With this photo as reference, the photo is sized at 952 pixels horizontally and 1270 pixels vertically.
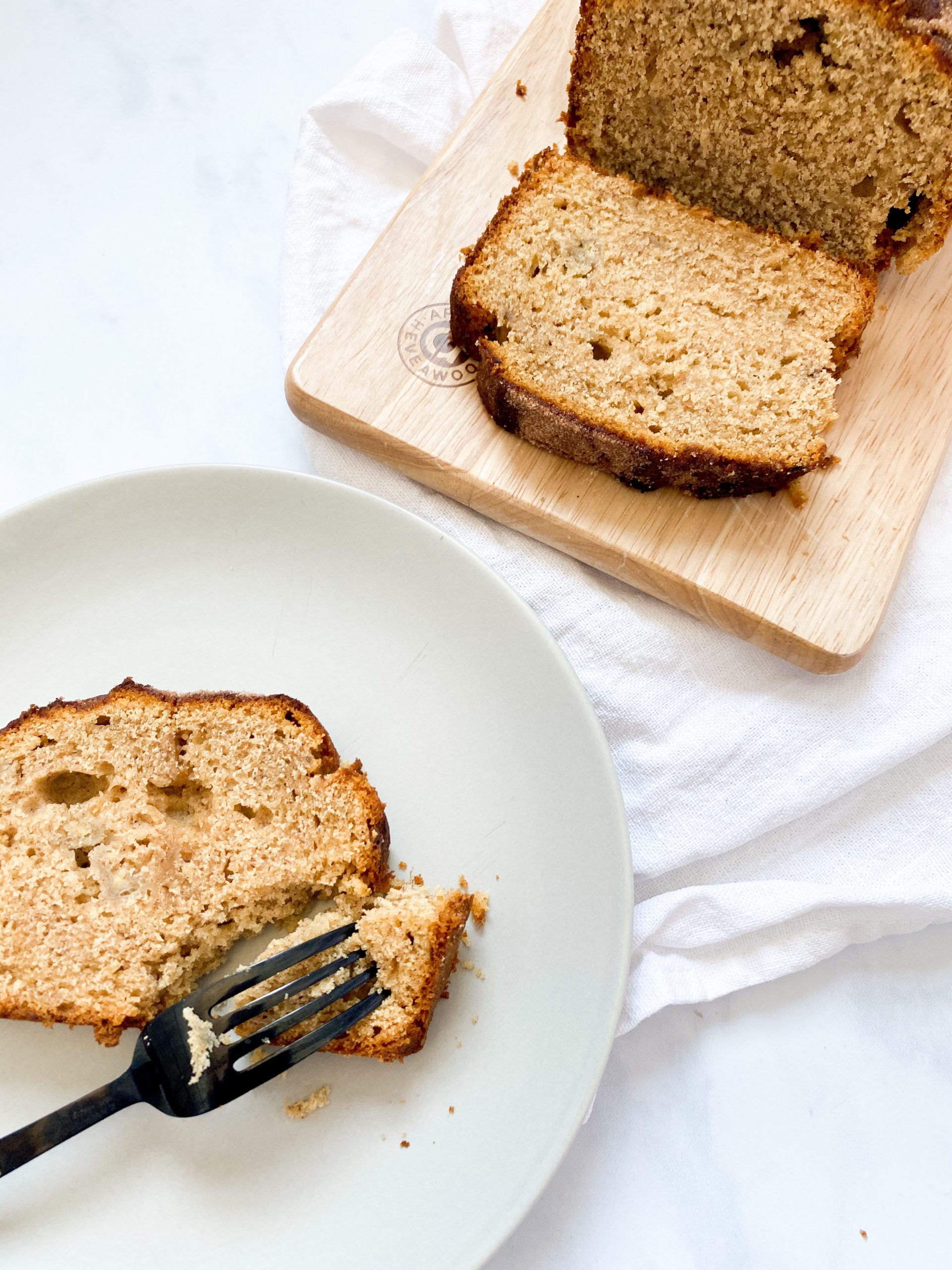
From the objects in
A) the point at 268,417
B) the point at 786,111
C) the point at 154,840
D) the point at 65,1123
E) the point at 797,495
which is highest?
the point at 786,111

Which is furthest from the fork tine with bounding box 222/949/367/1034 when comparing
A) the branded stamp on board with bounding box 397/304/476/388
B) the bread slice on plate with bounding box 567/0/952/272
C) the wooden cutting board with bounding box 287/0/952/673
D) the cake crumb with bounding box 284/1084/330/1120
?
the bread slice on plate with bounding box 567/0/952/272

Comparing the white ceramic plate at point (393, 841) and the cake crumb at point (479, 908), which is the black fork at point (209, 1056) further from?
the cake crumb at point (479, 908)

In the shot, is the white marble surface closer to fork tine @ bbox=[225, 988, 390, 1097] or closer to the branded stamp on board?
the branded stamp on board

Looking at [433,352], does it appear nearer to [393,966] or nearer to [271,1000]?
[393,966]

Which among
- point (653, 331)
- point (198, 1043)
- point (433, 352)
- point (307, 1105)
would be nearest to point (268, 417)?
point (433, 352)

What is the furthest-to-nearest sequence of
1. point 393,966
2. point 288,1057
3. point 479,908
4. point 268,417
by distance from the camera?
point 268,417 → point 479,908 → point 393,966 → point 288,1057
